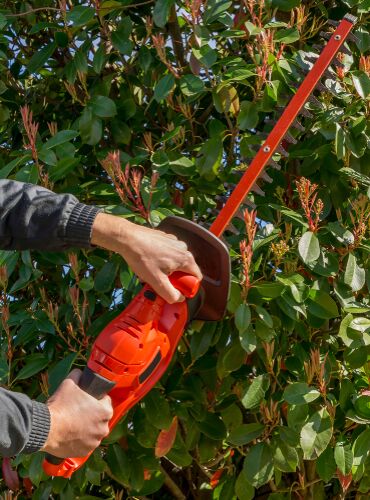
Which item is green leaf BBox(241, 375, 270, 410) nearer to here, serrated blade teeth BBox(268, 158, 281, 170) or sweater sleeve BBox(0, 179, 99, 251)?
serrated blade teeth BBox(268, 158, 281, 170)

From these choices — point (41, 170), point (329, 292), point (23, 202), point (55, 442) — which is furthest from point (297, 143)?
point (55, 442)

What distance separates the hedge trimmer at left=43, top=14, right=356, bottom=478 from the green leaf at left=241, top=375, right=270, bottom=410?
24cm

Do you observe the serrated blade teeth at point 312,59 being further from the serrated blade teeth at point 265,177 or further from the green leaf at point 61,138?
the green leaf at point 61,138

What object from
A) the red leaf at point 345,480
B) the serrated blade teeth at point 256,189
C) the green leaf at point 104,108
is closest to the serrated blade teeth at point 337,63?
the serrated blade teeth at point 256,189

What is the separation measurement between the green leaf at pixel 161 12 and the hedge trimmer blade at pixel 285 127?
438 mm

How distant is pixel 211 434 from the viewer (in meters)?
3.34

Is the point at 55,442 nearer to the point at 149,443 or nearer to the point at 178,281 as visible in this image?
the point at 178,281

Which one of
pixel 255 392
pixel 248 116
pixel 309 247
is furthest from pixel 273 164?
pixel 255 392

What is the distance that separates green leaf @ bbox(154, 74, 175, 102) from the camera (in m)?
3.31

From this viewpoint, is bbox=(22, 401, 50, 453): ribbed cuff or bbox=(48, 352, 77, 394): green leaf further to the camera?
bbox=(48, 352, 77, 394): green leaf

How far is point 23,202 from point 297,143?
960 mm

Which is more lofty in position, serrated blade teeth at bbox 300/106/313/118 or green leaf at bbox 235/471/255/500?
serrated blade teeth at bbox 300/106/313/118

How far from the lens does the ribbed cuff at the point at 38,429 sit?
258 cm

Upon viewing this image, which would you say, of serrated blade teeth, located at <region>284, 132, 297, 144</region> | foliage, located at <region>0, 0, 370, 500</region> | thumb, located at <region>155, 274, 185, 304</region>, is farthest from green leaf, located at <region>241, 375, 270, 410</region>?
serrated blade teeth, located at <region>284, 132, 297, 144</region>
